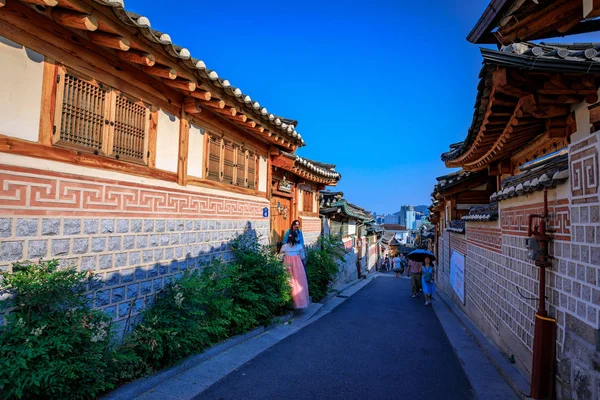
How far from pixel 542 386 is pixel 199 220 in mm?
5306

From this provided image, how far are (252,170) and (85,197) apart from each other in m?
4.70

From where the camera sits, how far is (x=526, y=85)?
3.91 m

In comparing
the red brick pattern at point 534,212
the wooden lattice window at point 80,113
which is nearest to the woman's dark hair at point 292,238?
the red brick pattern at point 534,212

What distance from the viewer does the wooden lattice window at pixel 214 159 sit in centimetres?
671

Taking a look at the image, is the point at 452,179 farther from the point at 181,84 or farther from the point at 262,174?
the point at 181,84

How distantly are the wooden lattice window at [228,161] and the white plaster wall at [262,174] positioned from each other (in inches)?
51.8

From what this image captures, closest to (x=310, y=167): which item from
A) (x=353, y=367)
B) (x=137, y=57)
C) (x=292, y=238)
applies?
(x=292, y=238)

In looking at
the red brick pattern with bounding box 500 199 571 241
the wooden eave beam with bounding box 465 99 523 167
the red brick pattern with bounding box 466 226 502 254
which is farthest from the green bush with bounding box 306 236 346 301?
the red brick pattern with bounding box 500 199 571 241

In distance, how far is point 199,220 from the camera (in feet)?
20.4

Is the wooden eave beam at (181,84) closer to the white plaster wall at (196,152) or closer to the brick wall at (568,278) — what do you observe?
the white plaster wall at (196,152)

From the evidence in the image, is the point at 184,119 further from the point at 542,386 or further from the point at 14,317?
the point at 542,386

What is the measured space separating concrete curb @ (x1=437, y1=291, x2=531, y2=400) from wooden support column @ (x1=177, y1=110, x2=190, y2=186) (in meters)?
5.58

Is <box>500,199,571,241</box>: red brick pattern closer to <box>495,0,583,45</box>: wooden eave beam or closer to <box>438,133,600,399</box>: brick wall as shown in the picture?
<box>438,133,600,399</box>: brick wall

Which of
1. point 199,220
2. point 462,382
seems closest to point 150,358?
point 199,220
